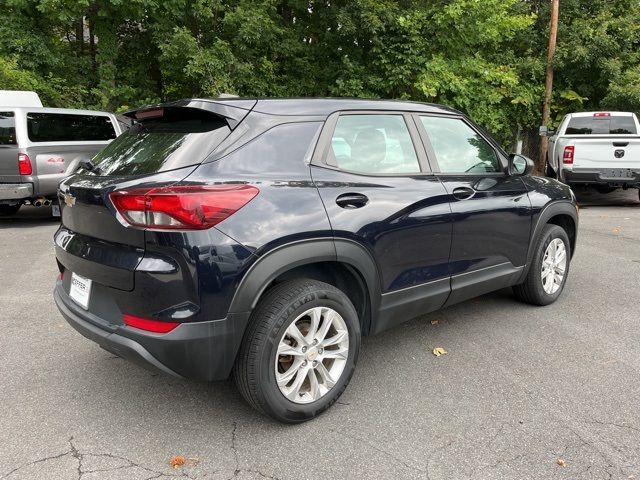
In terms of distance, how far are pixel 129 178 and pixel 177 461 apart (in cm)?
135

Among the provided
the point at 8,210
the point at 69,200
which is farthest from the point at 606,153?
the point at 8,210

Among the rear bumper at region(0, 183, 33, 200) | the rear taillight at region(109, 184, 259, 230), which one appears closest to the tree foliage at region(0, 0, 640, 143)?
the rear bumper at region(0, 183, 33, 200)

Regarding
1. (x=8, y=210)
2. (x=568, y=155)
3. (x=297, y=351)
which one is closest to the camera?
(x=297, y=351)

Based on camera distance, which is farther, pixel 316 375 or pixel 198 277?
pixel 316 375

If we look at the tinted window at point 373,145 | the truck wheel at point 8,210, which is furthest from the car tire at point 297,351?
the truck wheel at point 8,210

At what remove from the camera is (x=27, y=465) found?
91.4 inches

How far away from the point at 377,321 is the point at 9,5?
47.2 feet

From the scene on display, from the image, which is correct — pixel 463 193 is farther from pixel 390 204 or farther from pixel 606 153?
pixel 606 153

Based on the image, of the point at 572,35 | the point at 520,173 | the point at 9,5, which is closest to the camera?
the point at 520,173

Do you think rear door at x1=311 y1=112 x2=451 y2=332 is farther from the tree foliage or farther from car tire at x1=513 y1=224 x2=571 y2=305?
the tree foliage

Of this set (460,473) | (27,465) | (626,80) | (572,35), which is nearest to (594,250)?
(460,473)

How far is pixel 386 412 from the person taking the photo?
2793mm

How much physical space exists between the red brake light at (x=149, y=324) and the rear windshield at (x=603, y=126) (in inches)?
418

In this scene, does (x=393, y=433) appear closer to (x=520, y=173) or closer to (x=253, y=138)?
(x=253, y=138)
